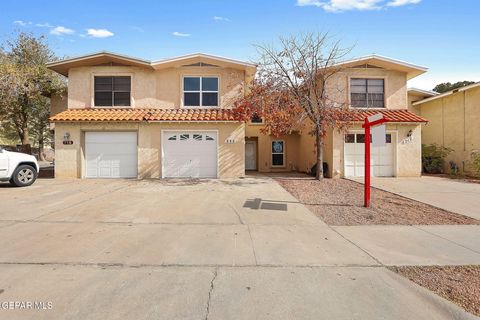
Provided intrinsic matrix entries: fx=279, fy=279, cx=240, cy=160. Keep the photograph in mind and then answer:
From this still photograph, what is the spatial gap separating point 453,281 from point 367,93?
13.3m

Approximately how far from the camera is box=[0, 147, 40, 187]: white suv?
404 inches

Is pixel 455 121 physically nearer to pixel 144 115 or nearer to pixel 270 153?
pixel 270 153

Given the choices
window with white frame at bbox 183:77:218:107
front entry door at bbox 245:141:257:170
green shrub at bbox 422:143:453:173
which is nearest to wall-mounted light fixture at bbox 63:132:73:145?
window with white frame at bbox 183:77:218:107

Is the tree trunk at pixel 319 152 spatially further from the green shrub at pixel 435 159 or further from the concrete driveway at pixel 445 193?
the green shrub at pixel 435 159

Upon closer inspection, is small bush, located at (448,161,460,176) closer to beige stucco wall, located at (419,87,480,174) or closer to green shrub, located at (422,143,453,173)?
beige stucco wall, located at (419,87,480,174)

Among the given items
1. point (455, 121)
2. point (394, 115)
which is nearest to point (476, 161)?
point (455, 121)

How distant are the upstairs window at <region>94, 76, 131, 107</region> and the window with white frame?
3.04 m

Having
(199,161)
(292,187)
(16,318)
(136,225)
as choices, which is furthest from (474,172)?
(16,318)

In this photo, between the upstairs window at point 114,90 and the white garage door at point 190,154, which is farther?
the upstairs window at point 114,90

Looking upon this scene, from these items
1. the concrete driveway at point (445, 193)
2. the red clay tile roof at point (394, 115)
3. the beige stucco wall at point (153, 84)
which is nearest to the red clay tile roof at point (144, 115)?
the beige stucco wall at point (153, 84)

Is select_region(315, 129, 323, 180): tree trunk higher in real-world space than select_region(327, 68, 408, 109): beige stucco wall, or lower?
lower

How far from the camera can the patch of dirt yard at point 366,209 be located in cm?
661

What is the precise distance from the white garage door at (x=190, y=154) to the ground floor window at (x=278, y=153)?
758cm

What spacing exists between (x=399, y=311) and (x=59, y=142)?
15.1m
